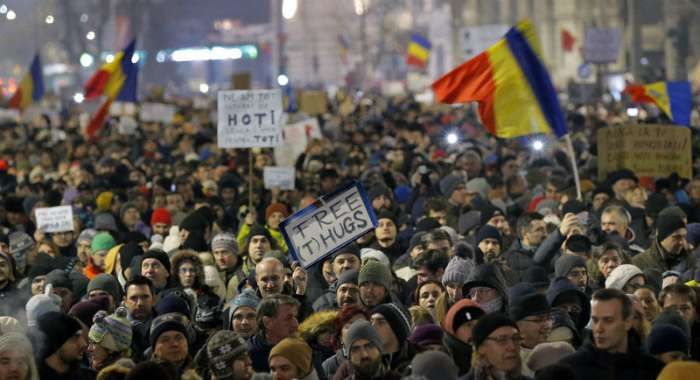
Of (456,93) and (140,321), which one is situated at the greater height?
(456,93)

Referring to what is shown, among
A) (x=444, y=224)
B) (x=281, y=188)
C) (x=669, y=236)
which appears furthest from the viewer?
(x=281, y=188)

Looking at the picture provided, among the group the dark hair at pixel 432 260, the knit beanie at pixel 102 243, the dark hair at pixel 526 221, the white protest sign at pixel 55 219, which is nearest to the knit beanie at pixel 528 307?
the dark hair at pixel 432 260

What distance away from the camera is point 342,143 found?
29094 millimetres

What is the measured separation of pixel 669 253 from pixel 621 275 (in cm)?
187

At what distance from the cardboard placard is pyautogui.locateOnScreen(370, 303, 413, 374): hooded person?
1031 centimetres

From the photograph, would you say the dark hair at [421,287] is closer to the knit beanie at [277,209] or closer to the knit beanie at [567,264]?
the knit beanie at [567,264]

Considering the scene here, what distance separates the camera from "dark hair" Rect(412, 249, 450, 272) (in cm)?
1166

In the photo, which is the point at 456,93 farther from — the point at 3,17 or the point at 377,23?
the point at 3,17

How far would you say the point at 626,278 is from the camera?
35.7 feet

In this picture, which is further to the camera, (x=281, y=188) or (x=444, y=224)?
(x=281, y=188)

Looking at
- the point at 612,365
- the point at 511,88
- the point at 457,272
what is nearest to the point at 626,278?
the point at 457,272

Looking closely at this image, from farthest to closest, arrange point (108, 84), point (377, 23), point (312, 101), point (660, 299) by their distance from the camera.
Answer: point (377, 23) → point (312, 101) → point (108, 84) → point (660, 299)

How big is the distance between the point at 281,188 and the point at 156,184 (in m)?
1.42

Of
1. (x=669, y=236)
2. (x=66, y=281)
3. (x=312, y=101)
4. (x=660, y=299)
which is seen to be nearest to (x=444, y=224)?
(x=669, y=236)
